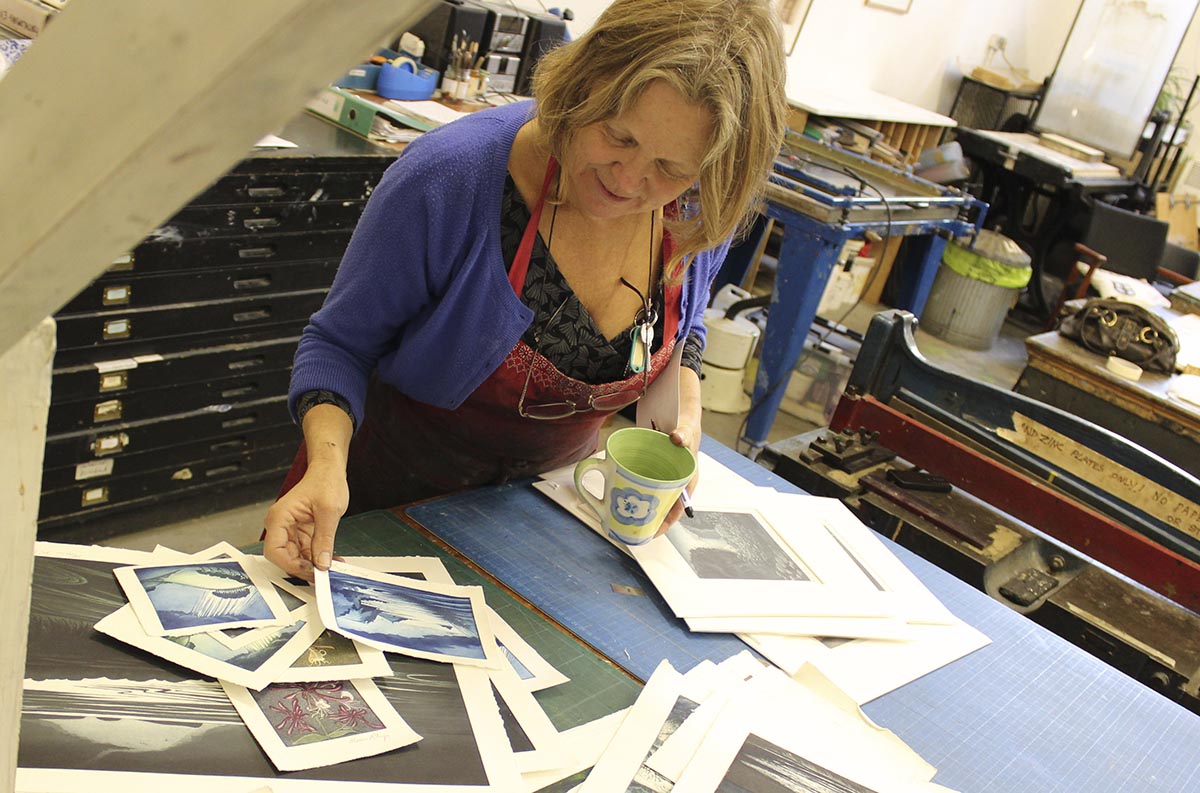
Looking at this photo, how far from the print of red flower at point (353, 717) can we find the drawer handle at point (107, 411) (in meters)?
1.66

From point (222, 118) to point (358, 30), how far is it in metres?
0.05

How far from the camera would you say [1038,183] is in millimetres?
6613

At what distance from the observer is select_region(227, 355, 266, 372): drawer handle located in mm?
2594

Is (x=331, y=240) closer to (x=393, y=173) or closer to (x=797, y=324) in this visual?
(x=393, y=173)

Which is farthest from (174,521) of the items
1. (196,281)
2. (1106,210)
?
(1106,210)

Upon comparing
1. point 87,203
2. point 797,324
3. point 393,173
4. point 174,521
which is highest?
point 87,203

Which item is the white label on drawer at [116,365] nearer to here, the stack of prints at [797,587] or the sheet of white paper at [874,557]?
the stack of prints at [797,587]

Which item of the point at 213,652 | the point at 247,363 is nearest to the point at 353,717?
the point at 213,652

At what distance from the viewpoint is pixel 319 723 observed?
97 cm

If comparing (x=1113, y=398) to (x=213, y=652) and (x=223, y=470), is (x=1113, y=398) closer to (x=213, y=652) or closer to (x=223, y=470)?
(x=223, y=470)

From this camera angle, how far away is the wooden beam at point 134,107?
11.3 inches

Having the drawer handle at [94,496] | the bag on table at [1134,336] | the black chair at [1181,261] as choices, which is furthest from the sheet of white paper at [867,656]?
the black chair at [1181,261]

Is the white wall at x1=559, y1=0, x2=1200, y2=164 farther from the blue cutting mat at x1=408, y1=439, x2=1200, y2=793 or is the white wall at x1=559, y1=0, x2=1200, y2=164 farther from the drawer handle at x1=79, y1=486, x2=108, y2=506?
the blue cutting mat at x1=408, y1=439, x2=1200, y2=793

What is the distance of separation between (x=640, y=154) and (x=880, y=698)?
748 mm
